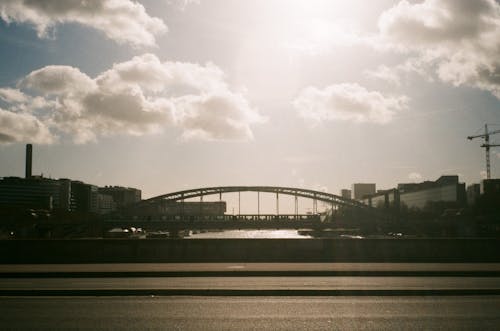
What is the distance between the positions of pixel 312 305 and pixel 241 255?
17.2 metres

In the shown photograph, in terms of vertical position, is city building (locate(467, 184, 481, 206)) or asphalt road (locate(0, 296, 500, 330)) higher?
city building (locate(467, 184, 481, 206))

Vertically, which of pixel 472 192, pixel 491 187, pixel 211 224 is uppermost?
pixel 491 187

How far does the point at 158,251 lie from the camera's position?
2922 cm

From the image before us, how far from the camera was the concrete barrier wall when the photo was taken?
2858 cm

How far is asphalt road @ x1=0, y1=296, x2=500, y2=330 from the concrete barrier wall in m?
15.2

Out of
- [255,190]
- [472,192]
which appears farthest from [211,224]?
[472,192]

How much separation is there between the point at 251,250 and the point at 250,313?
18267mm

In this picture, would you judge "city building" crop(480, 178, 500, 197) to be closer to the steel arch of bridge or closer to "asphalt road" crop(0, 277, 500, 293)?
the steel arch of bridge

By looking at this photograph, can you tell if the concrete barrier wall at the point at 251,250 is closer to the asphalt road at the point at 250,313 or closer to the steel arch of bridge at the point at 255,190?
the asphalt road at the point at 250,313

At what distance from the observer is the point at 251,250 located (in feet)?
97.1

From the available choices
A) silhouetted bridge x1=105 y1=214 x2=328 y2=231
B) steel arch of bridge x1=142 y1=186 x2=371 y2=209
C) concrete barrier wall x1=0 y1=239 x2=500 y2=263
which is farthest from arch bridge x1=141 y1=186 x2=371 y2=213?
concrete barrier wall x1=0 y1=239 x2=500 y2=263

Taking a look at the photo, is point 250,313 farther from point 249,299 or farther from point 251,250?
point 251,250

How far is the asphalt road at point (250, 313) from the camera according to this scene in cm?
1002

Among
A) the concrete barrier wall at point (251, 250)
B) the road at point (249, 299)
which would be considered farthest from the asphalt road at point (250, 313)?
the concrete barrier wall at point (251, 250)
